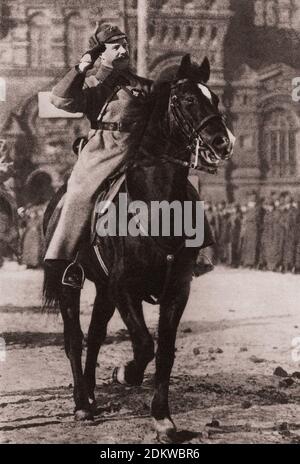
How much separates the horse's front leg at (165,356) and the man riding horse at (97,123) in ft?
1.76

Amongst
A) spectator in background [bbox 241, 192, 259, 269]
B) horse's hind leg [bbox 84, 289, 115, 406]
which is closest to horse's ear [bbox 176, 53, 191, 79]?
horse's hind leg [bbox 84, 289, 115, 406]

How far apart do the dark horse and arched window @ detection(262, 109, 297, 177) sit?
183 inches

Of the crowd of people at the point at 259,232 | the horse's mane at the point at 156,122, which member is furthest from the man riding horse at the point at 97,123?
the crowd of people at the point at 259,232

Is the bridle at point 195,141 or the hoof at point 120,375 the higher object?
the bridle at point 195,141

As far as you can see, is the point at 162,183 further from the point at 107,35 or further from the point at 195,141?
the point at 107,35

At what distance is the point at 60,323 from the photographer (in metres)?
8.32

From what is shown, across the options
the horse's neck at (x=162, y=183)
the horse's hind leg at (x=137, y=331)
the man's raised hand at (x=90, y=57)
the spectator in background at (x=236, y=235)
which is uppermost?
the man's raised hand at (x=90, y=57)

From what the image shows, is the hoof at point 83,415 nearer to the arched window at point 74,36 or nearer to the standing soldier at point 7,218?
the standing soldier at point 7,218

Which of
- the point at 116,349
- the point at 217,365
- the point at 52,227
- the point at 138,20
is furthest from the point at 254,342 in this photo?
the point at 138,20

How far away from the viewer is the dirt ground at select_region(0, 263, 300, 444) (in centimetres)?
605

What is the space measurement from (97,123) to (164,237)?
119cm

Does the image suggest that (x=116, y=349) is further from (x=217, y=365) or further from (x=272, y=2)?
(x=272, y=2)

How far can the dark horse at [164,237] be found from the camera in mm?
5285

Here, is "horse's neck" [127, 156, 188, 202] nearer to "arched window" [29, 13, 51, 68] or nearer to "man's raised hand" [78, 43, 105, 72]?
"man's raised hand" [78, 43, 105, 72]
